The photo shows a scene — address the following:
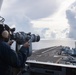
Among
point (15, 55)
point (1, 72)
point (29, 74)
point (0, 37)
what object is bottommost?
point (29, 74)

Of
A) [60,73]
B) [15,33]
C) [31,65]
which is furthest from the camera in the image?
[31,65]

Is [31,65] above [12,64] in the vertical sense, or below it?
below

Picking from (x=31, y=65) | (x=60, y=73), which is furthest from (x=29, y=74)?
(x=60, y=73)

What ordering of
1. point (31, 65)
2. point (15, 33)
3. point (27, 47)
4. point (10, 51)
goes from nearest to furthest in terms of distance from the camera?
point (10, 51) < point (27, 47) < point (15, 33) < point (31, 65)

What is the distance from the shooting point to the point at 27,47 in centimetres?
340

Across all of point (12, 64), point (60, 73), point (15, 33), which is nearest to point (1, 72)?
point (12, 64)

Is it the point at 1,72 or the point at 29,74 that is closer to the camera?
the point at 1,72

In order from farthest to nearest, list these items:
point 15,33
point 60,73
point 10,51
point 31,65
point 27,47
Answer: point 31,65 → point 60,73 → point 15,33 → point 27,47 → point 10,51

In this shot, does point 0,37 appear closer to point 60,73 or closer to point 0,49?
point 0,49

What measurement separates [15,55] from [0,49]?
211 millimetres

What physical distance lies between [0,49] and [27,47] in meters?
0.39

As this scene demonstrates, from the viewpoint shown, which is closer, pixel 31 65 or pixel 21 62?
pixel 21 62

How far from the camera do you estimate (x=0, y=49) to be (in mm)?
3209

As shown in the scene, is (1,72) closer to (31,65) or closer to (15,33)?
(15,33)
